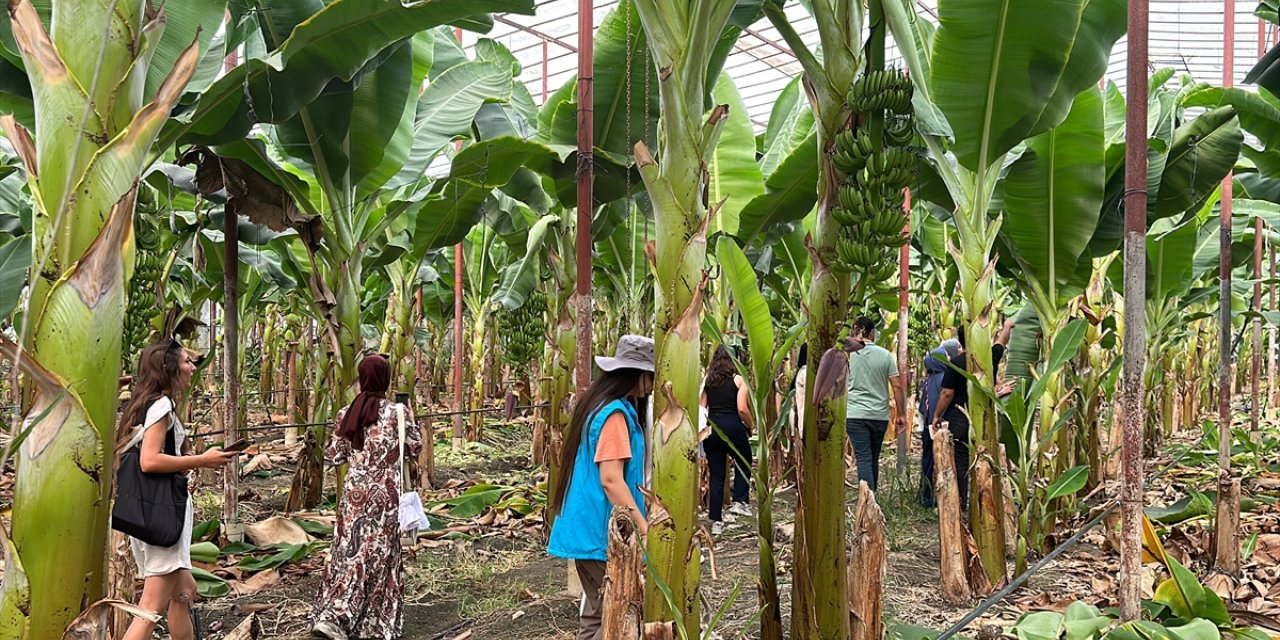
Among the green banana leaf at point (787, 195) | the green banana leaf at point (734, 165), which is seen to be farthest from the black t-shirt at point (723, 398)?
the green banana leaf at point (787, 195)

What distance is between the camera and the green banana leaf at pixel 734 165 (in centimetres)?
666

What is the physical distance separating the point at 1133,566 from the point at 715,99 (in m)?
4.60

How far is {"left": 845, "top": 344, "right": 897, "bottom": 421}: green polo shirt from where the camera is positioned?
6.45 m

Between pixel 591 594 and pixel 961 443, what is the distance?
12.7 feet

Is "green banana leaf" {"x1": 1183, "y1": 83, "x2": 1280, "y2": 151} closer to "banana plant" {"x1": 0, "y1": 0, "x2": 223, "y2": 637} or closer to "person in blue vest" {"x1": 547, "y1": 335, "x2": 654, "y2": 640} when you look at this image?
"person in blue vest" {"x1": 547, "y1": 335, "x2": 654, "y2": 640}

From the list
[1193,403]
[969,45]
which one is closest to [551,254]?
[969,45]

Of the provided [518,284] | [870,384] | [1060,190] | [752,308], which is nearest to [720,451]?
[870,384]

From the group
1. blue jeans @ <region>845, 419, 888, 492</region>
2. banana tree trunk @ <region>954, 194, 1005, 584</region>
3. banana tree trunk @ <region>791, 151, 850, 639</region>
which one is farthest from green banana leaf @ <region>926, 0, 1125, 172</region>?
blue jeans @ <region>845, 419, 888, 492</region>

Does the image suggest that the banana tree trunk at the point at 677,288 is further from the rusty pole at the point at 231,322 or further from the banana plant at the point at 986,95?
the rusty pole at the point at 231,322

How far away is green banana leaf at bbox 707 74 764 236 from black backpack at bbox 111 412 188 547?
165 inches

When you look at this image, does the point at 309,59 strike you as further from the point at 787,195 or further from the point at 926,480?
the point at 926,480

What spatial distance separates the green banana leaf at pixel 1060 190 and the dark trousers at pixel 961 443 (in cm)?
157

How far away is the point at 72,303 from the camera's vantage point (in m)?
1.91

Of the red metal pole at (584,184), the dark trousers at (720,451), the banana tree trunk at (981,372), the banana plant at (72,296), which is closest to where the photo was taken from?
the banana plant at (72,296)
